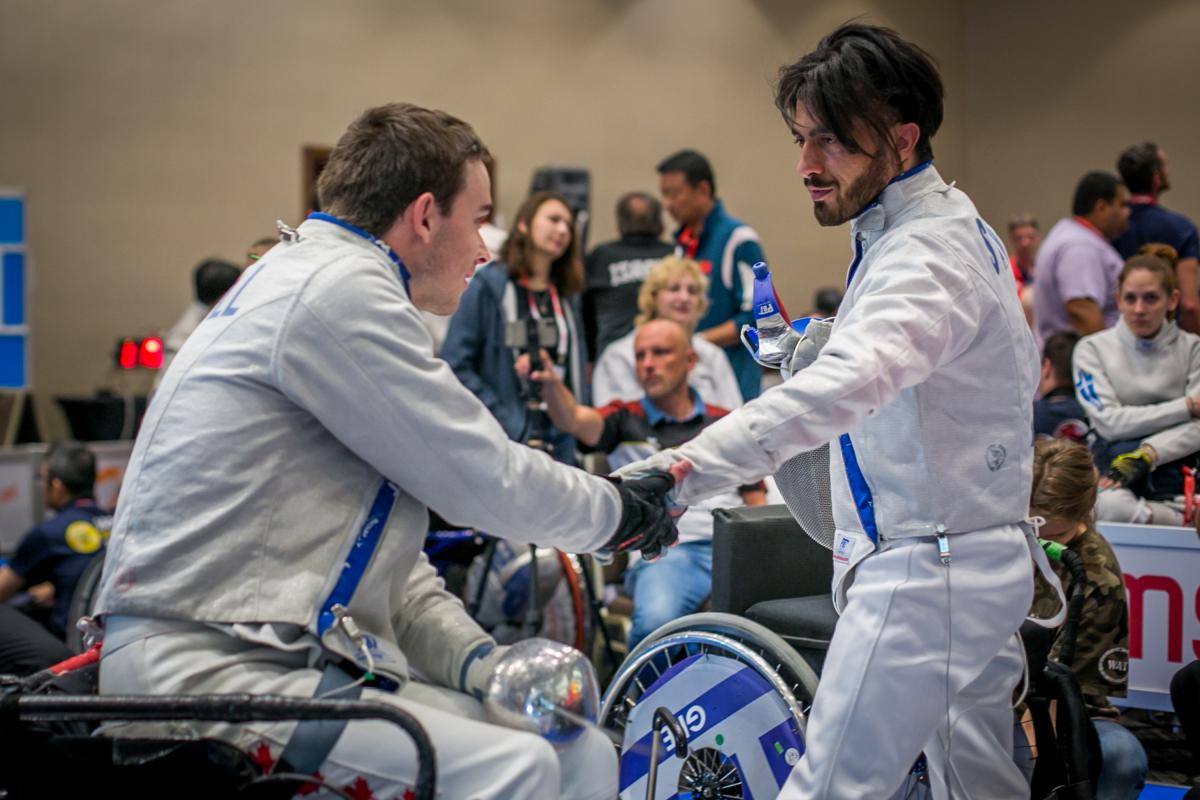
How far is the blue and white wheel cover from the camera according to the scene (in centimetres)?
237

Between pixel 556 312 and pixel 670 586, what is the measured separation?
129 cm

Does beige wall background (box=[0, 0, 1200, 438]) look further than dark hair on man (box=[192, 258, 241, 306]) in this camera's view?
Yes

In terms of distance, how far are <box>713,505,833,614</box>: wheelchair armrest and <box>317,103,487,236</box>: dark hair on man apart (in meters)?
1.10

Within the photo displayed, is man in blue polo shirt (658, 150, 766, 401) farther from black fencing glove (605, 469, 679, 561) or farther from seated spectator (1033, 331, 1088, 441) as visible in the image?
black fencing glove (605, 469, 679, 561)

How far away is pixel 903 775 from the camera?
6.39 feet

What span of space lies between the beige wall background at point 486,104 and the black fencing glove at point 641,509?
493 centimetres

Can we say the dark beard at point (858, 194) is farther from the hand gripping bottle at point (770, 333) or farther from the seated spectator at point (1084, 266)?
the seated spectator at point (1084, 266)

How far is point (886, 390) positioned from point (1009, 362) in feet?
0.90

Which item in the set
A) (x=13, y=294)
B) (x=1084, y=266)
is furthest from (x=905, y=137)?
(x=13, y=294)

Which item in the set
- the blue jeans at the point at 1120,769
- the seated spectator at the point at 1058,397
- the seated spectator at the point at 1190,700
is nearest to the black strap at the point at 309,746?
the blue jeans at the point at 1120,769

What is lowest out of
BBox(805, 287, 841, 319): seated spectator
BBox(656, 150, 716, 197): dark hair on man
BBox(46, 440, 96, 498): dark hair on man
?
BBox(46, 440, 96, 498): dark hair on man

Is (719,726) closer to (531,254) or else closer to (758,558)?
(758,558)

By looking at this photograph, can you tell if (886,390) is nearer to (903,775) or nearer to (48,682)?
(903,775)

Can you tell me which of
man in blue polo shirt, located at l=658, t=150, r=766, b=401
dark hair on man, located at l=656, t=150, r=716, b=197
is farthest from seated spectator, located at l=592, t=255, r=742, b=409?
dark hair on man, located at l=656, t=150, r=716, b=197
